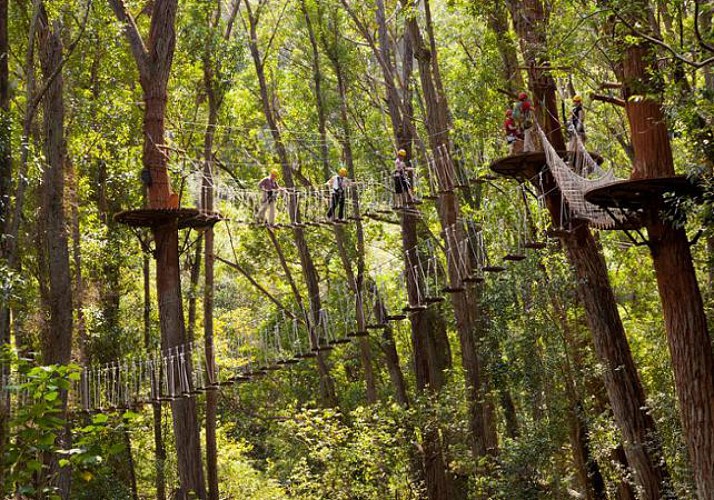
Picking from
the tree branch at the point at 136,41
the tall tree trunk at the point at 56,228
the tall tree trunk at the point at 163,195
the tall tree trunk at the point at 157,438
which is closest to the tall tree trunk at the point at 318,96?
the tall tree trunk at the point at 157,438

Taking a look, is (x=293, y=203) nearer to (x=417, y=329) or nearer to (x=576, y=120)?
(x=417, y=329)

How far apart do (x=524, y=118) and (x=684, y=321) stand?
297 cm

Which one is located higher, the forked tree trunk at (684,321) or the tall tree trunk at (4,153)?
the tall tree trunk at (4,153)

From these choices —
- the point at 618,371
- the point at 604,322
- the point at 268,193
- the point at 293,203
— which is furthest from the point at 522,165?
the point at 293,203

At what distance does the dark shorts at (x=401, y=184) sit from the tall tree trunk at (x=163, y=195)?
9.55 ft

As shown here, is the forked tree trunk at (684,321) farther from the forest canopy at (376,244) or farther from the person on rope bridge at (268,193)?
the person on rope bridge at (268,193)

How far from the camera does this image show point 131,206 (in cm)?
1706

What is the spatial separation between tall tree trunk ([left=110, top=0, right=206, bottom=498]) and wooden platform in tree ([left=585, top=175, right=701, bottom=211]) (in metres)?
5.81

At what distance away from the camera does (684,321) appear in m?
7.32

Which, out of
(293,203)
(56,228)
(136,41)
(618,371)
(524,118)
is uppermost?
(136,41)

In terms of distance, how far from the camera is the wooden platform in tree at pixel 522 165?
8.84 metres

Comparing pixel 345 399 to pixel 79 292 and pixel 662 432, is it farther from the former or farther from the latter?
pixel 662 432

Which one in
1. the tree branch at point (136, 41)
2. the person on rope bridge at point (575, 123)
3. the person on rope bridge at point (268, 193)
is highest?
the tree branch at point (136, 41)

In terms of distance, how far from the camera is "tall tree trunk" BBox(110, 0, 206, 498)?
1156 cm
